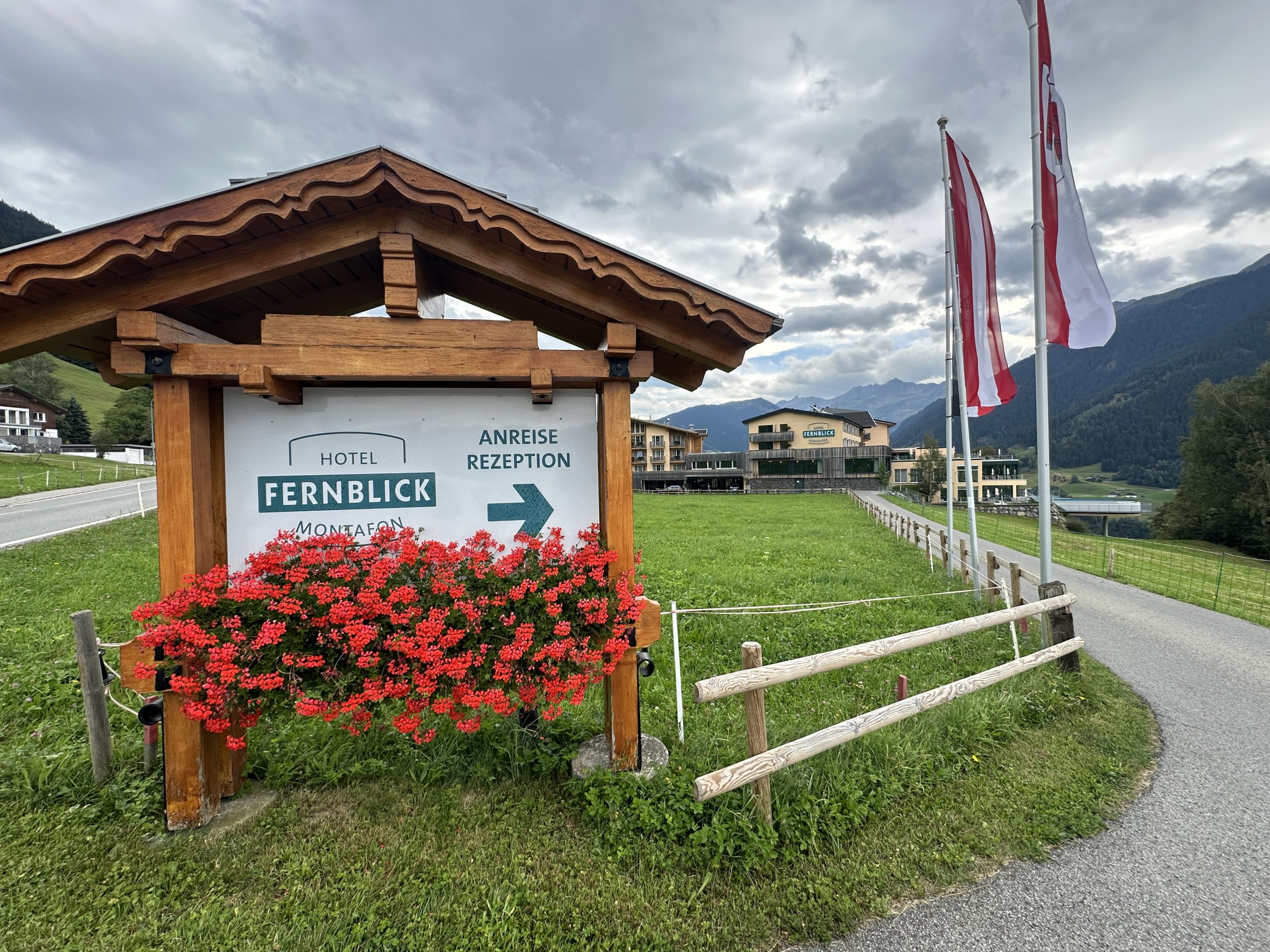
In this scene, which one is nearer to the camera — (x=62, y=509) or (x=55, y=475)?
(x=62, y=509)

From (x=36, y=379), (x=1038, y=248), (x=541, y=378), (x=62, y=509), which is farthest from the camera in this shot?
(x=36, y=379)

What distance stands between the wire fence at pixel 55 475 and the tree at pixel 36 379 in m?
41.6

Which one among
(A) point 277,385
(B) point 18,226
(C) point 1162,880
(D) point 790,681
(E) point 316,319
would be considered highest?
(B) point 18,226

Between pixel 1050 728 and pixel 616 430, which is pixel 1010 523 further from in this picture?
pixel 616 430

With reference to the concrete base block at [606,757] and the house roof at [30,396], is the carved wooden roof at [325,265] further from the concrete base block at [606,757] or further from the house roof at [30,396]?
the house roof at [30,396]

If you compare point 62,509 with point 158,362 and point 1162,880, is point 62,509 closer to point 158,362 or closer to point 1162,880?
point 158,362

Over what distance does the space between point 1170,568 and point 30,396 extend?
9602 cm

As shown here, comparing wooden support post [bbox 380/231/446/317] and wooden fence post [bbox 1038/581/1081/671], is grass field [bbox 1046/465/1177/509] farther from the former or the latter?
wooden support post [bbox 380/231/446/317]

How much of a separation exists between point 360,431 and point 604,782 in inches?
114

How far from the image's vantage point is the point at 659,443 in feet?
257

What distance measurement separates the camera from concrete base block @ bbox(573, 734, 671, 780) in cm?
362

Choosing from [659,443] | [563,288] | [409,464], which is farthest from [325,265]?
[659,443]

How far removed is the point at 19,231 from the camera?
113625 mm

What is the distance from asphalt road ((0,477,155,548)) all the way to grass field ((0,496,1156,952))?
1386cm
